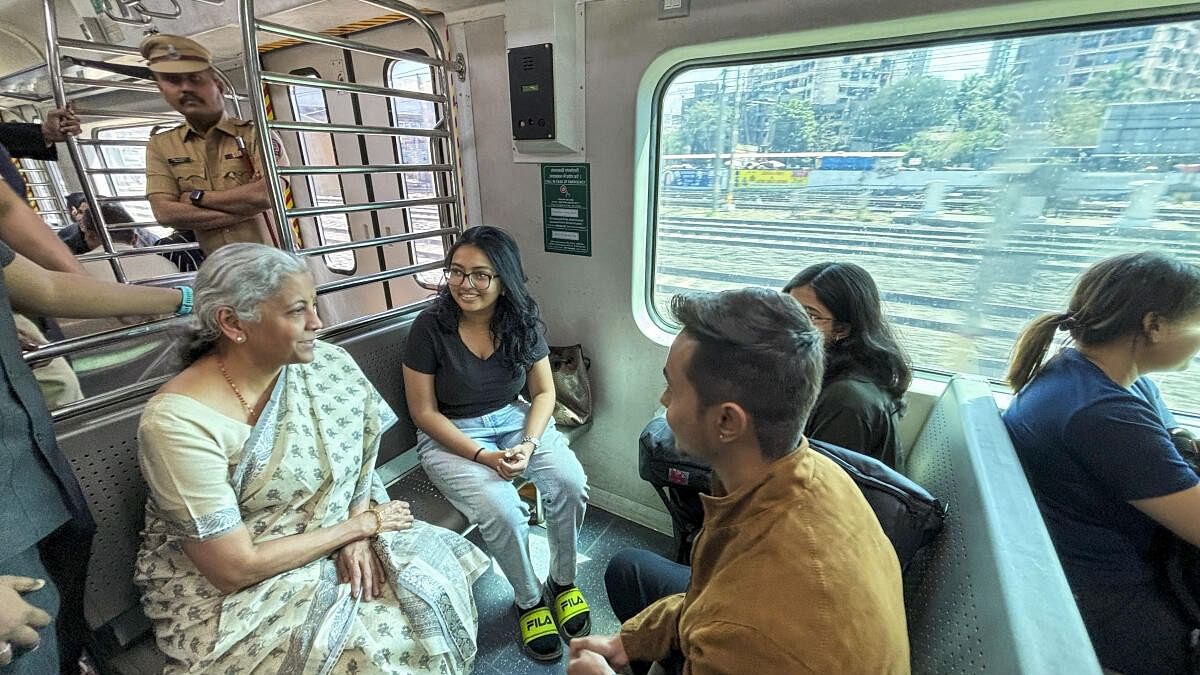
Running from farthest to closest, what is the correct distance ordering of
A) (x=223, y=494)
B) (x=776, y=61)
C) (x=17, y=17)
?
(x=17, y=17) → (x=776, y=61) → (x=223, y=494)

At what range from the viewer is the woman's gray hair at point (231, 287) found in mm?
1210

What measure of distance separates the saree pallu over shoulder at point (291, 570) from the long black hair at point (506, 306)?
543 mm

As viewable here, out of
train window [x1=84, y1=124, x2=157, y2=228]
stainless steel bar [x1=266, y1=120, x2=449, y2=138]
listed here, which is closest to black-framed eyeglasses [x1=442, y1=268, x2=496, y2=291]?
stainless steel bar [x1=266, y1=120, x2=449, y2=138]

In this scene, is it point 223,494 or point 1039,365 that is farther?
point 1039,365

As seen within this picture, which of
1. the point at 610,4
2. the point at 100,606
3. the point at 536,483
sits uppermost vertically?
the point at 610,4

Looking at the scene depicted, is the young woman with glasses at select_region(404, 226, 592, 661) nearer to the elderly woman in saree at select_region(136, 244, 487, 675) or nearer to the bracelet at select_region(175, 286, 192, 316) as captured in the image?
the elderly woman in saree at select_region(136, 244, 487, 675)

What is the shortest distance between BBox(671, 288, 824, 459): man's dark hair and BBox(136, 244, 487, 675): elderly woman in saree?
41.4 inches

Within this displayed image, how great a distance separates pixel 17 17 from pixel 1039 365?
6.20 m

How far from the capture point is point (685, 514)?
1725mm

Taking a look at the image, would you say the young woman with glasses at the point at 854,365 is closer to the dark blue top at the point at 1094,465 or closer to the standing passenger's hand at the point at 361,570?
the dark blue top at the point at 1094,465

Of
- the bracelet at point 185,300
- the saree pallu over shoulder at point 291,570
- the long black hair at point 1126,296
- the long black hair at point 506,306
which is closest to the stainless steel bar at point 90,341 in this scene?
the bracelet at point 185,300

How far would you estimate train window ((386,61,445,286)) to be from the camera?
291 centimetres

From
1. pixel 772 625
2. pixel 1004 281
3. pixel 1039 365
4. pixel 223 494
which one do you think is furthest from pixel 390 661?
pixel 1004 281

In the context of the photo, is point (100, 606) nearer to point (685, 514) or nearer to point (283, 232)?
point (283, 232)
